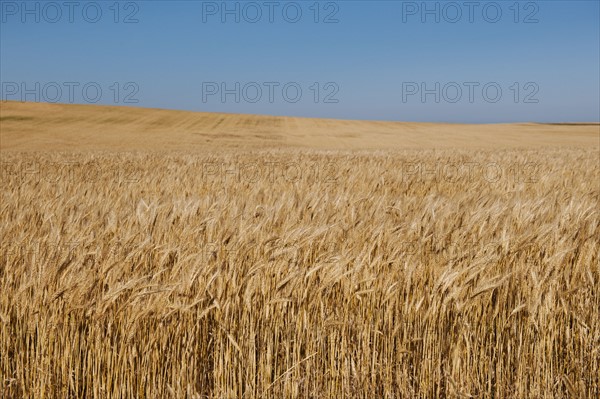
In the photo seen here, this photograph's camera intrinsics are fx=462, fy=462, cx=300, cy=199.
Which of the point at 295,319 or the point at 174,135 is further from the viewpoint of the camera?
the point at 174,135

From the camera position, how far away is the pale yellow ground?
83.5 ft

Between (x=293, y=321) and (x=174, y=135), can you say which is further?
(x=174, y=135)

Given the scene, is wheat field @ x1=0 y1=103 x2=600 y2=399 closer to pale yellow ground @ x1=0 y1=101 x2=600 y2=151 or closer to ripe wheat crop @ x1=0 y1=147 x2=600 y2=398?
ripe wheat crop @ x1=0 y1=147 x2=600 y2=398

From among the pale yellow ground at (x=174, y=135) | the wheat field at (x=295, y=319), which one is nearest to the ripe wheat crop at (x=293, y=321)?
the wheat field at (x=295, y=319)

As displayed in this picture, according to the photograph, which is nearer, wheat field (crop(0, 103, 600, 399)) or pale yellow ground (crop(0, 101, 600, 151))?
wheat field (crop(0, 103, 600, 399))

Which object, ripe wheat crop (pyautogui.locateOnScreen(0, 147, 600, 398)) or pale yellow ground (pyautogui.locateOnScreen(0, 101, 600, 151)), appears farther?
pale yellow ground (pyautogui.locateOnScreen(0, 101, 600, 151))

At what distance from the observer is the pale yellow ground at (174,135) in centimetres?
2544

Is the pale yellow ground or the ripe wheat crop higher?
the pale yellow ground

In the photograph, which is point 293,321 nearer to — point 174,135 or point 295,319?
point 295,319

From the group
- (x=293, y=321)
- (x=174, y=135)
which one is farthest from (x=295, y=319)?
(x=174, y=135)

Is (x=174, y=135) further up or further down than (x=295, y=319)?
further up

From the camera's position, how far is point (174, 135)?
32156mm

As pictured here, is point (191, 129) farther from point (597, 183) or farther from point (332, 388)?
point (332, 388)

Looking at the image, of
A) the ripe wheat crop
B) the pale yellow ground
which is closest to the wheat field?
the ripe wheat crop
